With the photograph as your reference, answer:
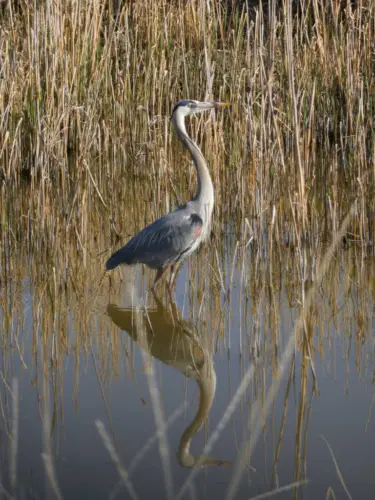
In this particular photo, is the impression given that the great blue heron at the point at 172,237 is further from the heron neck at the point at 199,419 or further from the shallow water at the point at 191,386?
the heron neck at the point at 199,419

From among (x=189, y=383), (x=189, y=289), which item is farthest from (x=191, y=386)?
(x=189, y=289)

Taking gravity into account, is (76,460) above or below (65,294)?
below

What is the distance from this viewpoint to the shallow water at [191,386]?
2.35m

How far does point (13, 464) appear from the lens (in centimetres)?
240

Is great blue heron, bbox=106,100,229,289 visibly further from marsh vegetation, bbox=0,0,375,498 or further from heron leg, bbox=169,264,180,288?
marsh vegetation, bbox=0,0,375,498

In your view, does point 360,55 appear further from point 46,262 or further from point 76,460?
point 76,460

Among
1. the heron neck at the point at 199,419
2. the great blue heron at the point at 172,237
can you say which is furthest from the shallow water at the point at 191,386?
the great blue heron at the point at 172,237

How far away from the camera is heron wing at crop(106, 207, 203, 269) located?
4129mm

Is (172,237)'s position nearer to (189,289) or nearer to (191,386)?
(189,289)

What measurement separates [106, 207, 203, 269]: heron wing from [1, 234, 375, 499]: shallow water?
0.59ft

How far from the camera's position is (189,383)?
10.1 feet

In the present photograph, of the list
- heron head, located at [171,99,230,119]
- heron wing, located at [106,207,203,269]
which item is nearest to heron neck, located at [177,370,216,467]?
heron wing, located at [106,207,203,269]

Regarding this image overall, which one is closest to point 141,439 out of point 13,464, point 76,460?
point 76,460

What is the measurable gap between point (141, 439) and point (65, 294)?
1517 millimetres
